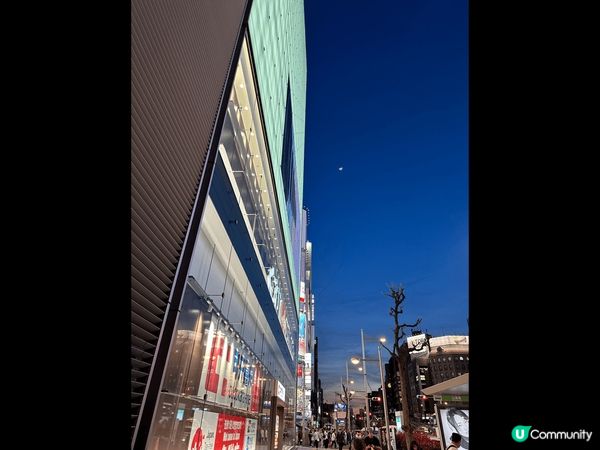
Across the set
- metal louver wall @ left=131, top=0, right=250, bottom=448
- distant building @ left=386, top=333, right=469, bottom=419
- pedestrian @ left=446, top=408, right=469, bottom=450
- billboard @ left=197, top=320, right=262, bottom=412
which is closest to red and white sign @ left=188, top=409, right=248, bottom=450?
billboard @ left=197, top=320, right=262, bottom=412

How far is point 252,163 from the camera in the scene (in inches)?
406

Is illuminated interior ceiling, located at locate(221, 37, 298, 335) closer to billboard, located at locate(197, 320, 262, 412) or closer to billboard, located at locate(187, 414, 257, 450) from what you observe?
billboard, located at locate(197, 320, 262, 412)

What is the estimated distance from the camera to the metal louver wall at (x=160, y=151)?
2.94 metres

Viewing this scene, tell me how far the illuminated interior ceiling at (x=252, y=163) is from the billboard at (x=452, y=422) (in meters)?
7.42

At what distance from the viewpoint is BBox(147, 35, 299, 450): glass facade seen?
5.07m

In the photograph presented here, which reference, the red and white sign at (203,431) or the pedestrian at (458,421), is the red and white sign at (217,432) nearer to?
the red and white sign at (203,431)

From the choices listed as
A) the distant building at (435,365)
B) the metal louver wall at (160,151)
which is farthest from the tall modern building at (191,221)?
the distant building at (435,365)

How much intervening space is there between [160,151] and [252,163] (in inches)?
277
